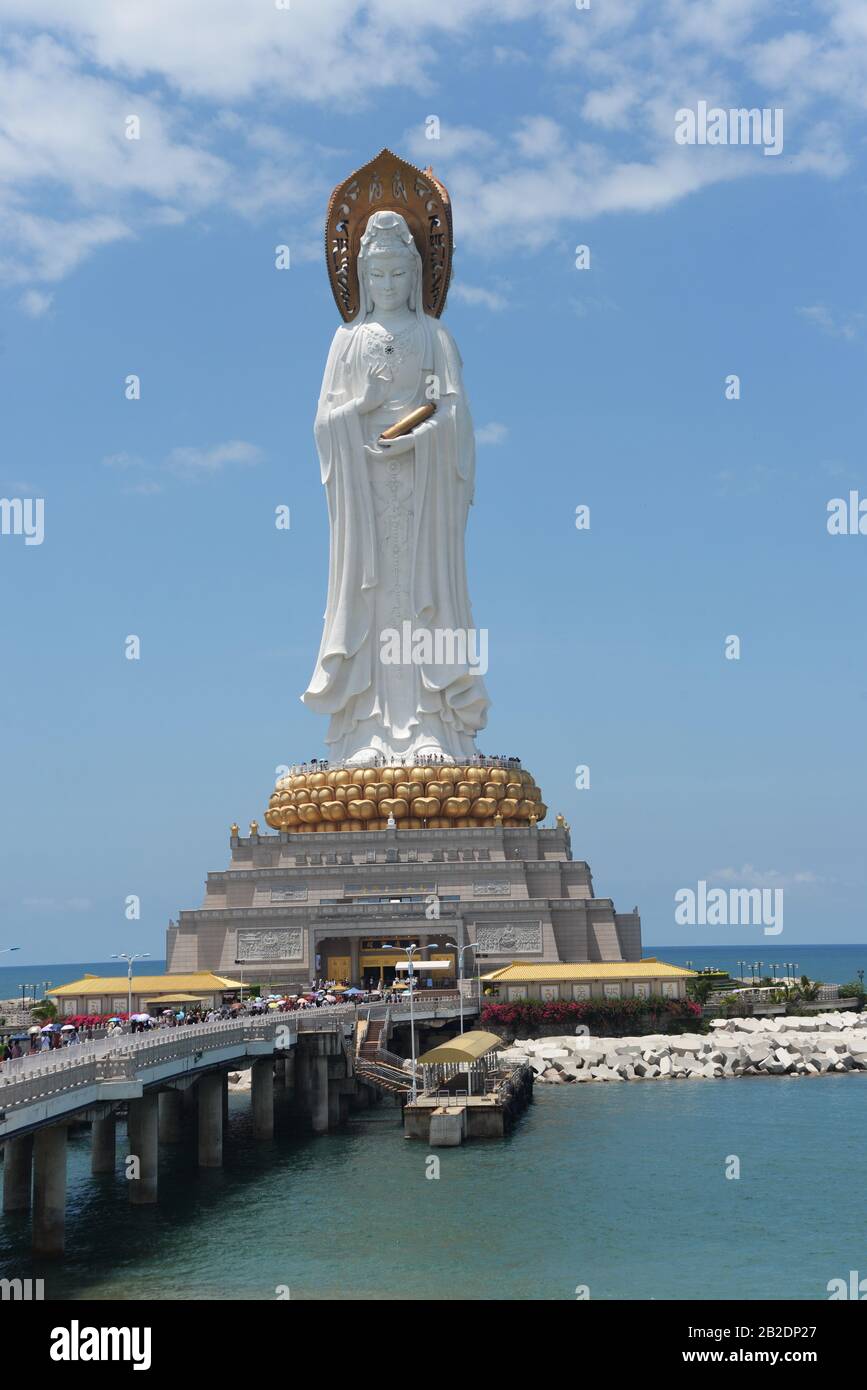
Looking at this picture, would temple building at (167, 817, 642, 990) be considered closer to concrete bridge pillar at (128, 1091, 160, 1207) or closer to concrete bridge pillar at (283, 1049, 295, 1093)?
concrete bridge pillar at (283, 1049, 295, 1093)

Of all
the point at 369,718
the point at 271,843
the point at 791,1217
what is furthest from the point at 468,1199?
the point at 369,718

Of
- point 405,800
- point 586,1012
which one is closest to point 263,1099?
point 586,1012

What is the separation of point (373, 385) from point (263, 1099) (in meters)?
25.0

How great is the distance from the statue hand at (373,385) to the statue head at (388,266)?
2.17 metres

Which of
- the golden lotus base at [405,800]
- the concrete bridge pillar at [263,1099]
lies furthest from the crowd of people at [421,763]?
the concrete bridge pillar at [263,1099]

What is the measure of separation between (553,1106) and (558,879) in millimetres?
12230

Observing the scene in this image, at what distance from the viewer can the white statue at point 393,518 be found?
48.0m

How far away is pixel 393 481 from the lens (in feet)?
162

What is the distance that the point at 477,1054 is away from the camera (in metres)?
31.0

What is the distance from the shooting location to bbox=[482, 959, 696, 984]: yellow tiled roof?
38.4 meters

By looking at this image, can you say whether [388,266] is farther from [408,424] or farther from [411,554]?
[411,554]

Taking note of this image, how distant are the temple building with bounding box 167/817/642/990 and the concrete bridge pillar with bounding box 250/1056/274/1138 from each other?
9454 mm

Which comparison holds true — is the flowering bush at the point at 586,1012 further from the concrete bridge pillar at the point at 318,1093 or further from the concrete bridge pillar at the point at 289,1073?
the concrete bridge pillar at the point at 318,1093
